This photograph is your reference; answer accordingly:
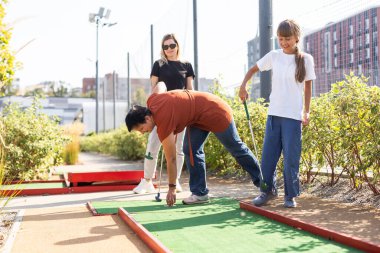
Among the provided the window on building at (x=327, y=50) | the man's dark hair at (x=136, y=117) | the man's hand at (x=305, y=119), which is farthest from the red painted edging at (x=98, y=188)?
the window on building at (x=327, y=50)

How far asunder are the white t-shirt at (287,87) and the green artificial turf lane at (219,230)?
3.30ft

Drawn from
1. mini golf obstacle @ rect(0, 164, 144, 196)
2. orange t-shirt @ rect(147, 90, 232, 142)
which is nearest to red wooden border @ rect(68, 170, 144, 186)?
mini golf obstacle @ rect(0, 164, 144, 196)

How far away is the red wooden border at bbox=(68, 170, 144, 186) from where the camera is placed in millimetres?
6457

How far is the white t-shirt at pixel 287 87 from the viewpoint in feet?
14.4

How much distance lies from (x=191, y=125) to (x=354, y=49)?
4.78m

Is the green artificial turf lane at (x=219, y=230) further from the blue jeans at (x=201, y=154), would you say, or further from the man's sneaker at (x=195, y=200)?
the blue jeans at (x=201, y=154)

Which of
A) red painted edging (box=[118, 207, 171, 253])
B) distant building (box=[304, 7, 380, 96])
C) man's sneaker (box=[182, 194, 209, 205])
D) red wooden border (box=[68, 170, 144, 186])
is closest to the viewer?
red painted edging (box=[118, 207, 171, 253])

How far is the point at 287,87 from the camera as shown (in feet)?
14.5

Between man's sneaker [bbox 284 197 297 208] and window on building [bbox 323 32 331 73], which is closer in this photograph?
man's sneaker [bbox 284 197 297 208]

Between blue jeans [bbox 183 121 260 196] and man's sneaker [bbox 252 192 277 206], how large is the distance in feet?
0.69

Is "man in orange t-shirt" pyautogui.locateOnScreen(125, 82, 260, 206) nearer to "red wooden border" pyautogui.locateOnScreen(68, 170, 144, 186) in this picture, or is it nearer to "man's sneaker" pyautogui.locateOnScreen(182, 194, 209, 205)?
"man's sneaker" pyautogui.locateOnScreen(182, 194, 209, 205)

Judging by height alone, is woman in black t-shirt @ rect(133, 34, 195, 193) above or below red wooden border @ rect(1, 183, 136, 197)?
above

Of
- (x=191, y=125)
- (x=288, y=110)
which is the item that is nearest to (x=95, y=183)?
(x=191, y=125)

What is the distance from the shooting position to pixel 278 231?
3457 mm
